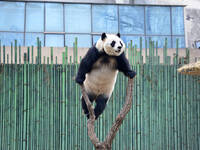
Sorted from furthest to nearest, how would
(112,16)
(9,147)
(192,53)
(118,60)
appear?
1. (112,16)
2. (192,53)
3. (9,147)
4. (118,60)

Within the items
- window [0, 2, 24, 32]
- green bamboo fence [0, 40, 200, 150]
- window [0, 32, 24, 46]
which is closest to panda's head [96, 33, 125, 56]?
green bamboo fence [0, 40, 200, 150]

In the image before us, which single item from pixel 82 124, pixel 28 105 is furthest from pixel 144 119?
pixel 28 105

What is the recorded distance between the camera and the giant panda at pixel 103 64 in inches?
124

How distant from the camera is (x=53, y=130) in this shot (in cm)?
597

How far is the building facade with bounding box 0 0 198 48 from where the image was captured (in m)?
8.86

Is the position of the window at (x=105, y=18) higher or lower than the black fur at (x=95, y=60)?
higher

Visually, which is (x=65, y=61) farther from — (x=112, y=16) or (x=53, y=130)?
(x=112, y=16)

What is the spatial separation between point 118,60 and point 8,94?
129 inches

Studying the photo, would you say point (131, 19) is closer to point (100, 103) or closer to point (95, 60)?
point (100, 103)

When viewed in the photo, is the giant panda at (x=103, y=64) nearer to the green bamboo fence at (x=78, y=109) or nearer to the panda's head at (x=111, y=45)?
the panda's head at (x=111, y=45)

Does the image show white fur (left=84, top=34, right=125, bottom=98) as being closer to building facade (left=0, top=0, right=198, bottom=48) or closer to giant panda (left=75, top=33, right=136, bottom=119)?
giant panda (left=75, top=33, right=136, bottom=119)

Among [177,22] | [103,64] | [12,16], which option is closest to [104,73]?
[103,64]

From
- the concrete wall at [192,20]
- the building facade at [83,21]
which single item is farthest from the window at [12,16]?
the concrete wall at [192,20]

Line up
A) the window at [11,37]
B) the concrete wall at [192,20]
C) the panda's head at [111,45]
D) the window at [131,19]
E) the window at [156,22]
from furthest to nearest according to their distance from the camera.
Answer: the concrete wall at [192,20], the window at [156,22], the window at [131,19], the window at [11,37], the panda's head at [111,45]
